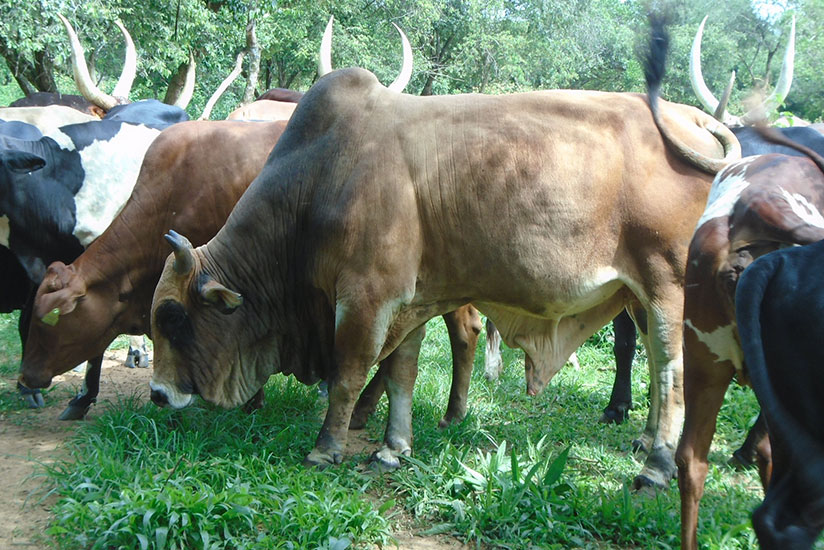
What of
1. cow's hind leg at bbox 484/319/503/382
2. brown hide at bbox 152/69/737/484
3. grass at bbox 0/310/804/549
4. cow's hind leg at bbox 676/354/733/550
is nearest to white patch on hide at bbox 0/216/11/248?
grass at bbox 0/310/804/549

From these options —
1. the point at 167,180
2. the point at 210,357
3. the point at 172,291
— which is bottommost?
the point at 210,357

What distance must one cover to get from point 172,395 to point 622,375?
289 centimetres

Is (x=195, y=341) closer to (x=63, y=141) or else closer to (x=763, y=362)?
(x=63, y=141)

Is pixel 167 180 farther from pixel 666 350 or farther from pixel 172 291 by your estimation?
pixel 666 350

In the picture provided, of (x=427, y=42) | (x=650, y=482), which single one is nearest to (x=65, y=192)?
(x=650, y=482)

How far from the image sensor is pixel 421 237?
416cm

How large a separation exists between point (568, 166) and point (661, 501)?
1661 millimetres

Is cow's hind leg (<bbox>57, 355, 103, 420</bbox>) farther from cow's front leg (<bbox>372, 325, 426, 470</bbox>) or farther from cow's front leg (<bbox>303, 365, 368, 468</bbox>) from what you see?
cow's front leg (<bbox>372, 325, 426, 470</bbox>)

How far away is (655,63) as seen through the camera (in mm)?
4344

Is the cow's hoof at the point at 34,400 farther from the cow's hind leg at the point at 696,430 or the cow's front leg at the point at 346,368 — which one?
the cow's hind leg at the point at 696,430

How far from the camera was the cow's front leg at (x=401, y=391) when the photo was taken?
14.5 ft

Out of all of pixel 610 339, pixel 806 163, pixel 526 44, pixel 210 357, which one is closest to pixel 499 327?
pixel 210 357

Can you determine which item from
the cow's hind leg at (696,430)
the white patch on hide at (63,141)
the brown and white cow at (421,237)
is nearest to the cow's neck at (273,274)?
the brown and white cow at (421,237)

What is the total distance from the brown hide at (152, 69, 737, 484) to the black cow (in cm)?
164
